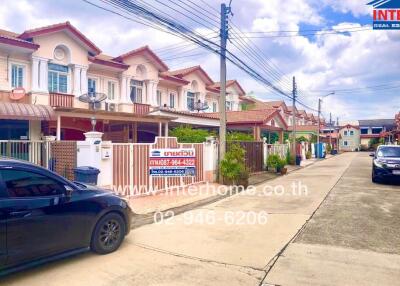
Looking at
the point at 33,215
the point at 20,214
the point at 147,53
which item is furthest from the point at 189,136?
the point at 20,214

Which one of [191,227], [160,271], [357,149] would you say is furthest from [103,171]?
[357,149]

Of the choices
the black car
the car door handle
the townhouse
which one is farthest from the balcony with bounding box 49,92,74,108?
the car door handle

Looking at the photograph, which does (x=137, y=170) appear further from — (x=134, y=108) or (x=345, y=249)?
(x=134, y=108)

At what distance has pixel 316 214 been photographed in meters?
7.81

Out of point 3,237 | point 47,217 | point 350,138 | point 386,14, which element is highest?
point 386,14

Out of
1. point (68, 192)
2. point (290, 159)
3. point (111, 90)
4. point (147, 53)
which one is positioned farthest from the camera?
point (290, 159)

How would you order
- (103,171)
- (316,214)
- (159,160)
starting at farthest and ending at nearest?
(159,160), (103,171), (316,214)

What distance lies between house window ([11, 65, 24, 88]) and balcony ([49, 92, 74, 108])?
4.28 feet

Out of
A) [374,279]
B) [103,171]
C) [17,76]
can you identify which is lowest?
[374,279]

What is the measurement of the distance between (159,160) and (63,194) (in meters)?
5.93

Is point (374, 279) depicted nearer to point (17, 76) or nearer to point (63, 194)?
point (63, 194)

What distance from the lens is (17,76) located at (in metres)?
13.6

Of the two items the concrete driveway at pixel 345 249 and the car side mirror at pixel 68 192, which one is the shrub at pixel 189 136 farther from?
the car side mirror at pixel 68 192

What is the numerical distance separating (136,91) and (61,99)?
5600mm
